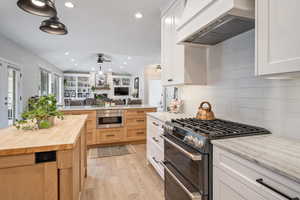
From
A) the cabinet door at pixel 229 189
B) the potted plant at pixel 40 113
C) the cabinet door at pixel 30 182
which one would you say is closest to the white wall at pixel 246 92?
the cabinet door at pixel 229 189

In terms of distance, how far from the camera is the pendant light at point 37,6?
1.45 m

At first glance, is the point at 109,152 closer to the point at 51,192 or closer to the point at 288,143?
the point at 51,192

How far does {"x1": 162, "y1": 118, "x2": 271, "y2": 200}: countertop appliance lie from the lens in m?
1.20

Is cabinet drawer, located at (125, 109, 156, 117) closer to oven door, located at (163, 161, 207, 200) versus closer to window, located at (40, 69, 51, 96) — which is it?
oven door, located at (163, 161, 207, 200)

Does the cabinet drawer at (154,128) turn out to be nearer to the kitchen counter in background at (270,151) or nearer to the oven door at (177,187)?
the oven door at (177,187)

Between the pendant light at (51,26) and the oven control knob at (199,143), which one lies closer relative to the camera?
the oven control knob at (199,143)

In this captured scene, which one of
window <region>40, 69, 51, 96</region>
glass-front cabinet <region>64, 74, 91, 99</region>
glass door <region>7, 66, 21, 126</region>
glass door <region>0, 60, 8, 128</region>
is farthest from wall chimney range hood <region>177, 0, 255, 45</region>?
glass-front cabinet <region>64, 74, 91, 99</region>

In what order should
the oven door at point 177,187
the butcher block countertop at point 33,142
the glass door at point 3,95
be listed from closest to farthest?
the butcher block countertop at point 33,142, the oven door at point 177,187, the glass door at point 3,95

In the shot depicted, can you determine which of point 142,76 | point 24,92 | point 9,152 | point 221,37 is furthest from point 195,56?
point 142,76

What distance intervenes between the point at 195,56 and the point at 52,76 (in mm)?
7666

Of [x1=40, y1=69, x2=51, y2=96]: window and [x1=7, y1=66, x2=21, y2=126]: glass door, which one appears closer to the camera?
[x1=7, y1=66, x2=21, y2=126]: glass door

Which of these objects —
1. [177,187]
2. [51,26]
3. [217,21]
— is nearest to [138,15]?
[51,26]

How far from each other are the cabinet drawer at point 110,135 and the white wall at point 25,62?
2.71m

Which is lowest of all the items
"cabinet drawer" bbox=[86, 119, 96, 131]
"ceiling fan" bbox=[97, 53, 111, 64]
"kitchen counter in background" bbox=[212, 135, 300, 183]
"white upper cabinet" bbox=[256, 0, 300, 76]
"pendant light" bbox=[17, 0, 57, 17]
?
"cabinet drawer" bbox=[86, 119, 96, 131]
